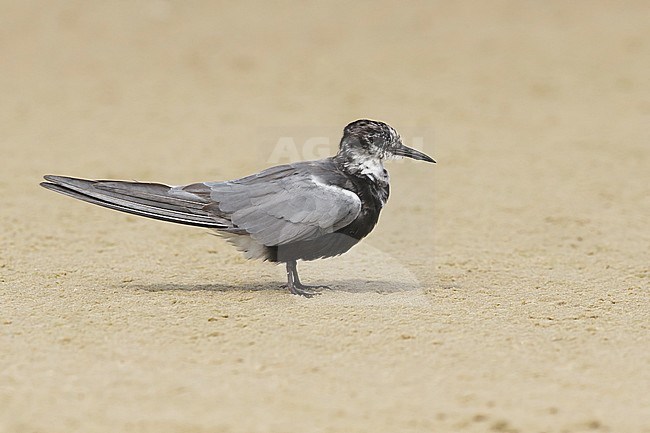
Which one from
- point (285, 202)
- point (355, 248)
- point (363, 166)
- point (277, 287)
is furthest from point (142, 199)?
point (355, 248)

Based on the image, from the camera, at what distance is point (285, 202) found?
4980 millimetres

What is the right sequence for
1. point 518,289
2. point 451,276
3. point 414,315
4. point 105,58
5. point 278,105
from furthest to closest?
point 105,58 < point 278,105 < point 451,276 < point 518,289 < point 414,315

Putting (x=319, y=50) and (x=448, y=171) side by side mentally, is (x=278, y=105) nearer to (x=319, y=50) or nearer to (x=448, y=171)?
(x=319, y=50)

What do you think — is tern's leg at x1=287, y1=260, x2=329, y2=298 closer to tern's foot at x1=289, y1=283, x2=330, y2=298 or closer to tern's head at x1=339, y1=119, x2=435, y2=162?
tern's foot at x1=289, y1=283, x2=330, y2=298

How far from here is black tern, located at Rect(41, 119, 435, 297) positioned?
492 centimetres

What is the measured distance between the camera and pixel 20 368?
3848 mm

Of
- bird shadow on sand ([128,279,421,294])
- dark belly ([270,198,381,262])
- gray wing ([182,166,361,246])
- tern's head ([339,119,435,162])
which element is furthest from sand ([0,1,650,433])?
tern's head ([339,119,435,162])

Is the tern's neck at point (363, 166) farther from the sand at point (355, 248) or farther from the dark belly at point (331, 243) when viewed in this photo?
the sand at point (355, 248)

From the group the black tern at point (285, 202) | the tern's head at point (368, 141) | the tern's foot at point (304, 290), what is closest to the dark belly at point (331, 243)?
the black tern at point (285, 202)

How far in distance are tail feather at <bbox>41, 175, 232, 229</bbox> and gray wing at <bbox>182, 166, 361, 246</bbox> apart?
64mm

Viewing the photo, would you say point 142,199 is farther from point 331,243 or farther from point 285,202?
point 331,243

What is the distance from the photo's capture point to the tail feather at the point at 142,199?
4.89 metres

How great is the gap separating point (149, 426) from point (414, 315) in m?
1.72

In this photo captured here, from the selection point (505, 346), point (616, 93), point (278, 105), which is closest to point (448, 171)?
point (278, 105)
